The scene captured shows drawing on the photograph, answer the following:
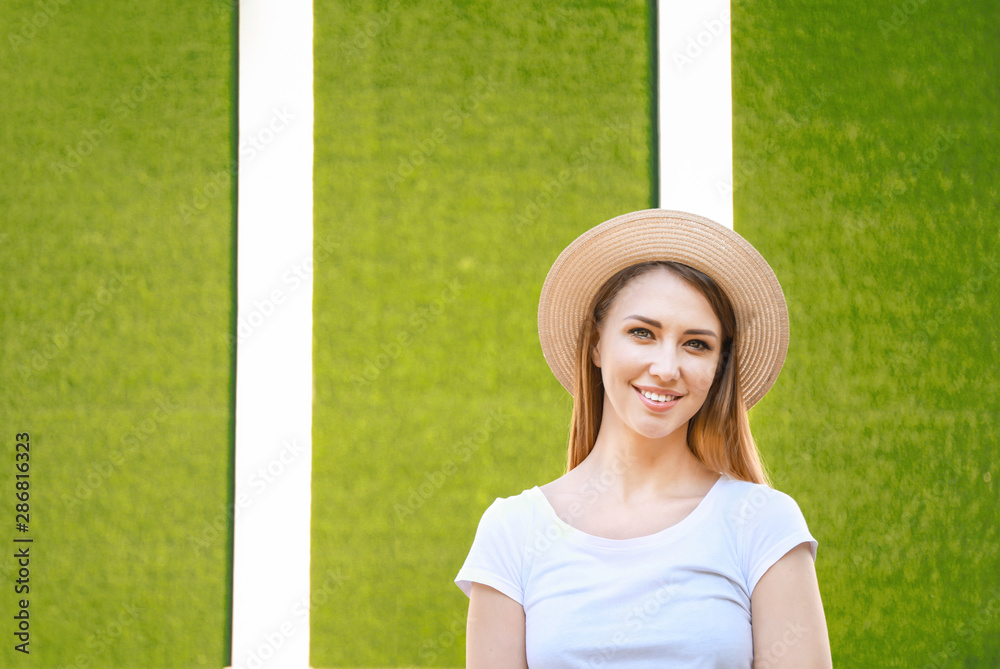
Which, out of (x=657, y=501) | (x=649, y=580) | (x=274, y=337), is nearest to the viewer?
(x=649, y=580)

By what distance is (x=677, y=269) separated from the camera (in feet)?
4.29

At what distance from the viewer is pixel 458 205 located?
3.09 metres

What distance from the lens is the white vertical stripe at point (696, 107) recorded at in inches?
121

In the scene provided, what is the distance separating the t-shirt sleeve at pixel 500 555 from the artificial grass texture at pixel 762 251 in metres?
1.74

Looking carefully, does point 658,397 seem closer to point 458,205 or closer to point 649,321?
point 649,321

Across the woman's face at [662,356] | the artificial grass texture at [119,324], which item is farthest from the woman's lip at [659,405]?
the artificial grass texture at [119,324]

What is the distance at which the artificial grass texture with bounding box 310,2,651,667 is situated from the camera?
3033 mm

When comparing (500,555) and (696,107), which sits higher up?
(696,107)

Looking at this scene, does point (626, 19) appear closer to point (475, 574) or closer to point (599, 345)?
point (599, 345)

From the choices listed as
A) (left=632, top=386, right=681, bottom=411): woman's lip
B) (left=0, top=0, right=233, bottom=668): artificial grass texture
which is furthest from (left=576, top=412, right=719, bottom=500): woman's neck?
(left=0, top=0, right=233, bottom=668): artificial grass texture

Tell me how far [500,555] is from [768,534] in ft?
1.43

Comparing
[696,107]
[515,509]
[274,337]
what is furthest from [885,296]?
[274,337]

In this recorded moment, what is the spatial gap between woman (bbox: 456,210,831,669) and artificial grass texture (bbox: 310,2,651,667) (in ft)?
5.26

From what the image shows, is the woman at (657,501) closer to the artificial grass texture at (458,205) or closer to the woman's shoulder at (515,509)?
the woman's shoulder at (515,509)
